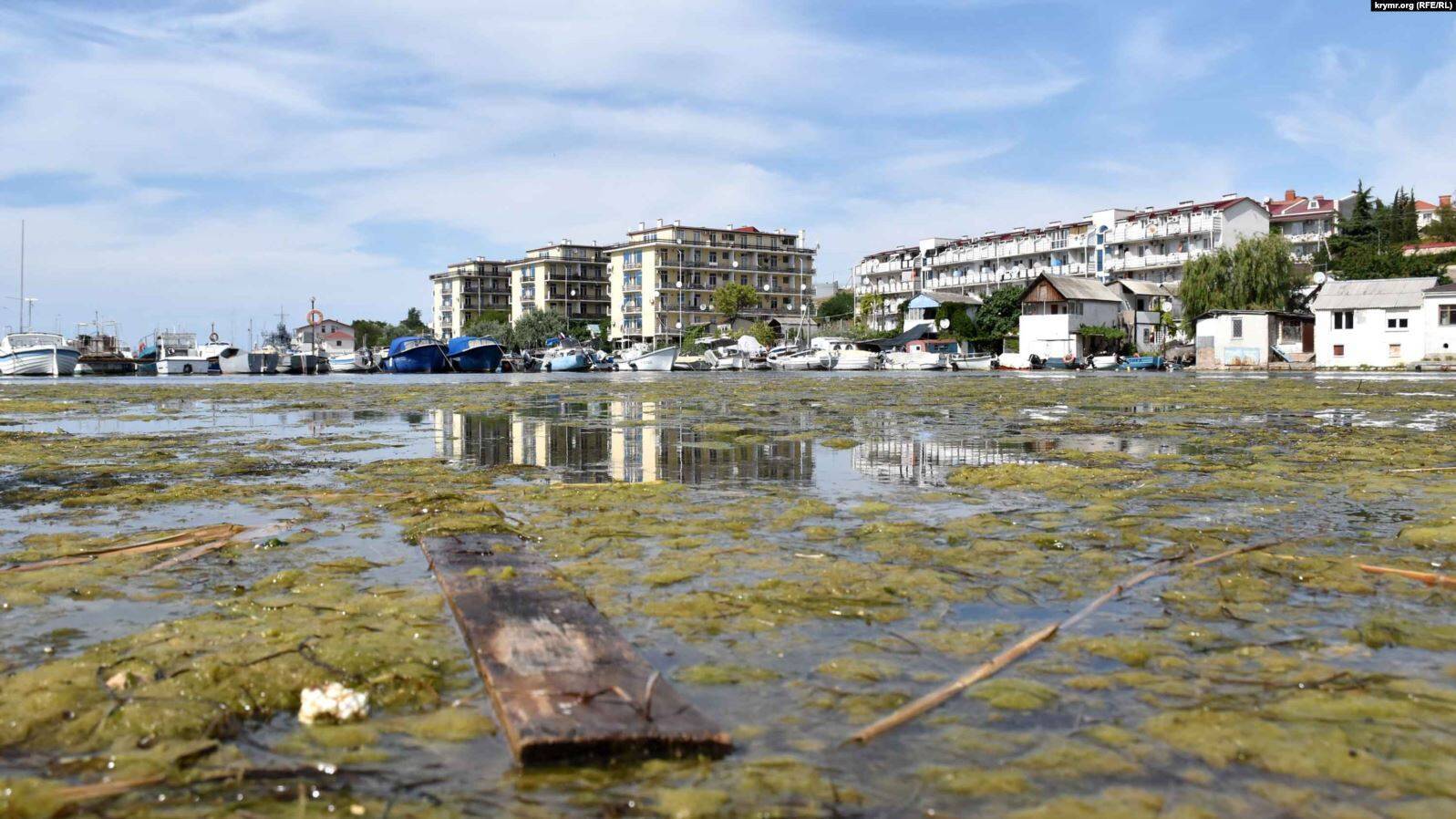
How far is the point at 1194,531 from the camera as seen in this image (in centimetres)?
589

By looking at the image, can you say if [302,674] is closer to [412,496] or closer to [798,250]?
[412,496]

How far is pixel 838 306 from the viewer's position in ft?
363

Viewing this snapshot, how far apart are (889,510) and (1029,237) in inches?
3338

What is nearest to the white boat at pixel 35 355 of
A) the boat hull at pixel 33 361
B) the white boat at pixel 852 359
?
the boat hull at pixel 33 361

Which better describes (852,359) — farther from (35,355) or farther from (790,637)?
(790,637)

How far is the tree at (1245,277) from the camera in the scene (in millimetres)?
57041

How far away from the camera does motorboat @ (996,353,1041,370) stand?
60.0 metres

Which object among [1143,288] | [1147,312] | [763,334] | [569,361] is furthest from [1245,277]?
[569,361]

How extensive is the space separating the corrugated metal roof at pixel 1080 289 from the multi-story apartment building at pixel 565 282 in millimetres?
60745

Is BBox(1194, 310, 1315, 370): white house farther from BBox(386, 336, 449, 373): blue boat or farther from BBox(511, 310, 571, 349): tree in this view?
BBox(511, 310, 571, 349): tree

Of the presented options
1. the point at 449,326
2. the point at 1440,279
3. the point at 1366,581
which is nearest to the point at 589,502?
the point at 1366,581

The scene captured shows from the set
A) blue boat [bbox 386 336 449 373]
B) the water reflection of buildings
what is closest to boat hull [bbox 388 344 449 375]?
blue boat [bbox 386 336 449 373]

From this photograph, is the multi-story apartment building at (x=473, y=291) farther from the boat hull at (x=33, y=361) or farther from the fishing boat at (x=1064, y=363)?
the fishing boat at (x=1064, y=363)

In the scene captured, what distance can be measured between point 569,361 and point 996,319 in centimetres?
3006
